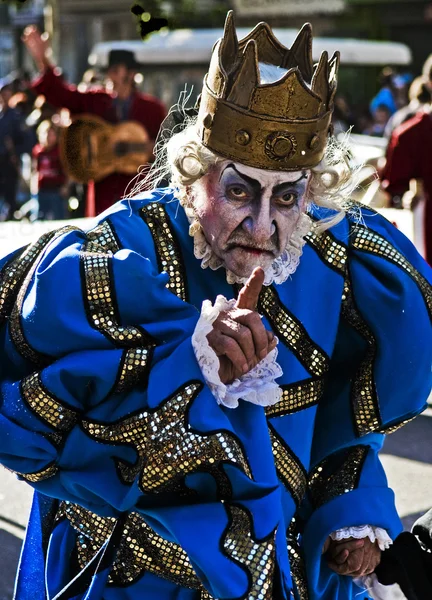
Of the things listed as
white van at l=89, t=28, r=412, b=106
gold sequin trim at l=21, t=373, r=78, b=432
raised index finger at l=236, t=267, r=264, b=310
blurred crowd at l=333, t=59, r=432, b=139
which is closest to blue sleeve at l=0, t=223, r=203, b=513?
gold sequin trim at l=21, t=373, r=78, b=432

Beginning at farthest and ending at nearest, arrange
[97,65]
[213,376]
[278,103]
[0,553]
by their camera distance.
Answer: [97,65] → [0,553] → [278,103] → [213,376]

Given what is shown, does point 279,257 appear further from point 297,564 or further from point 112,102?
point 112,102

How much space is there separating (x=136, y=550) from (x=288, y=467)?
14.6 inches

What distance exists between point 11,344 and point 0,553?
2669 millimetres

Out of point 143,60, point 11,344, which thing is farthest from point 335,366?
point 143,60

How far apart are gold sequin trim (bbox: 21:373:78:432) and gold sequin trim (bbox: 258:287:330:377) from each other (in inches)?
21.2

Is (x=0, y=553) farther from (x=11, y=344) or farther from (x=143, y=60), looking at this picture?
(x=143, y=60)

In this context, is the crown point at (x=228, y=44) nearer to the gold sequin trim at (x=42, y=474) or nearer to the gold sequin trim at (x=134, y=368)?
the gold sequin trim at (x=134, y=368)

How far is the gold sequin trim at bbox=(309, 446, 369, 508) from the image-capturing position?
2.63 meters

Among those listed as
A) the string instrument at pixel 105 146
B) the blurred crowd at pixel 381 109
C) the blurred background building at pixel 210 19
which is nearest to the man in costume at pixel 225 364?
the string instrument at pixel 105 146

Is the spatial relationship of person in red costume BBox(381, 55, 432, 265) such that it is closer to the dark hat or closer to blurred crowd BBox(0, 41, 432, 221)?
blurred crowd BBox(0, 41, 432, 221)

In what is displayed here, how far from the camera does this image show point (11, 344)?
2.20 m

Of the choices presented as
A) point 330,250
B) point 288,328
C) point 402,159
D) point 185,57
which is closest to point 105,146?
point 402,159

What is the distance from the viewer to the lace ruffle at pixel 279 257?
239cm
